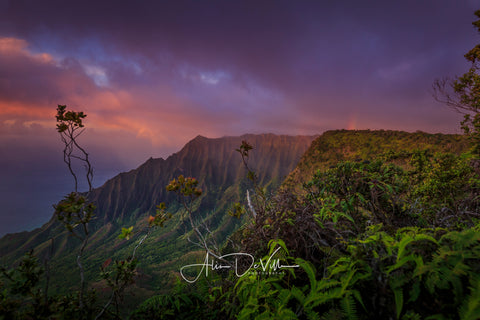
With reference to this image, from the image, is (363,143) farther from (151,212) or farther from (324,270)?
(151,212)

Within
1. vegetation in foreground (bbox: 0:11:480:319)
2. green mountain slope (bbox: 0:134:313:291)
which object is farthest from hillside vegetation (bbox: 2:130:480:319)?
green mountain slope (bbox: 0:134:313:291)

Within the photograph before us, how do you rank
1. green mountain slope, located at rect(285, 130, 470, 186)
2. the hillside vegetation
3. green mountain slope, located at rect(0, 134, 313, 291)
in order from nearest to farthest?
the hillside vegetation < green mountain slope, located at rect(285, 130, 470, 186) < green mountain slope, located at rect(0, 134, 313, 291)

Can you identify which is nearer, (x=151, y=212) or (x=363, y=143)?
(x=363, y=143)

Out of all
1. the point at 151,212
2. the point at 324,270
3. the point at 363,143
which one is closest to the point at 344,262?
the point at 324,270

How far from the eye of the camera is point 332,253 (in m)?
2.21

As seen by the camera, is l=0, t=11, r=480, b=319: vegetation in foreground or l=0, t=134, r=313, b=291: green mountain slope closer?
l=0, t=11, r=480, b=319: vegetation in foreground

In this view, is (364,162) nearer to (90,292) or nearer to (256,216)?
(256,216)

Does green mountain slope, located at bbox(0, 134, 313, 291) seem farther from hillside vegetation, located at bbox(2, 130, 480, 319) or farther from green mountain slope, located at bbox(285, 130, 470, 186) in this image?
hillside vegetation, located at bbox(2, 130, 480, 319)

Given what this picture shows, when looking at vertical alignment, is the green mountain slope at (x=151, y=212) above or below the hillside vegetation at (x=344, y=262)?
below

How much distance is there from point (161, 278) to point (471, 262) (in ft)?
311

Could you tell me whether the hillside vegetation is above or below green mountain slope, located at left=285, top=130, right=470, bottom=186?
below

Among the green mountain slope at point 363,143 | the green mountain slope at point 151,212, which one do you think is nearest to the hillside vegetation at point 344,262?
the green mountain slope at point 363,143

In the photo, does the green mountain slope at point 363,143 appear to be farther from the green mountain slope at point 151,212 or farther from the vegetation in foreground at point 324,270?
the green mountain slope at point 151,212

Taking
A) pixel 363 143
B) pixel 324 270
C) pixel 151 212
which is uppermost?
pixel 363 143
